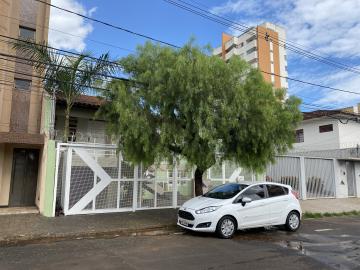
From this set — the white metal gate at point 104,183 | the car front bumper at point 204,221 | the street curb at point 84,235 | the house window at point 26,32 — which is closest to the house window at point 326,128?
the white metal gate at point 104,183

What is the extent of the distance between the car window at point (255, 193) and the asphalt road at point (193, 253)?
45.3 inches

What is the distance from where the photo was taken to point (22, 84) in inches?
667

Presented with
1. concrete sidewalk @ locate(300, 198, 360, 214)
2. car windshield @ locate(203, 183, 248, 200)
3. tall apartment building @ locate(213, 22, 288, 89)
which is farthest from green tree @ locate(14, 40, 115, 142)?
tall apartment building @ locate(213, 22, 288, 89)

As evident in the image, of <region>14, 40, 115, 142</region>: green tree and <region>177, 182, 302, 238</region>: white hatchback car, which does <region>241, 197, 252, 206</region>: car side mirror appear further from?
<region>14, 40, 115, 142</region>: green tree

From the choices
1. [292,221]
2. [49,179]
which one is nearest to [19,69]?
[49,179]

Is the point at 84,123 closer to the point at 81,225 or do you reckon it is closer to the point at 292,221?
the point at 81,225

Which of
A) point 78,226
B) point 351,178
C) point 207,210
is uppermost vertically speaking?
point 351,178

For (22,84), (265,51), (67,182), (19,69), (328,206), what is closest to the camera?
(67,182)

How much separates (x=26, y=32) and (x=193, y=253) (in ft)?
48.1

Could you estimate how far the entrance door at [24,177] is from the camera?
15.9 meters

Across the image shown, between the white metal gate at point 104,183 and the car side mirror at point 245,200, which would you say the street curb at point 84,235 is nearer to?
the white metal gate at point 104,183

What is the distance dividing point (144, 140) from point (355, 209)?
1374cm

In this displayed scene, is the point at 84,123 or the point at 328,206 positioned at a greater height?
the point at 84,123

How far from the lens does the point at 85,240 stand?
31.3 ft
